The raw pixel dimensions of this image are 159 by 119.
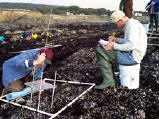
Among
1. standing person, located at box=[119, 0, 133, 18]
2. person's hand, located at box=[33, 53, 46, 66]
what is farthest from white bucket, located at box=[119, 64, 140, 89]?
standing person, located at box=[119, 0, 133, 18]

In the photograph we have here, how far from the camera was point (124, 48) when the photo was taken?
15.1ft

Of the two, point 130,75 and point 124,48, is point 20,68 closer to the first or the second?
point 124,48

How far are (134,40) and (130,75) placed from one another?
36.0 inches

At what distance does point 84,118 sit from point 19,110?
1.56 metres

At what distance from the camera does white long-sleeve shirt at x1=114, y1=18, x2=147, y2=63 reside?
4551 mm

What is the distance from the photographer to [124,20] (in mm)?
4719

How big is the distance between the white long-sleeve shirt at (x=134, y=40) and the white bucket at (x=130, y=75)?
0.27m

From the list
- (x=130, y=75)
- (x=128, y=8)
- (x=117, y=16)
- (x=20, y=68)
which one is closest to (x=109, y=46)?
(x=117, y=16)

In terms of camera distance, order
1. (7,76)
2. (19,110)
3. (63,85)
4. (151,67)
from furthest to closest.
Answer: (151,67)
(63,85)
(7,76)
(19,110)

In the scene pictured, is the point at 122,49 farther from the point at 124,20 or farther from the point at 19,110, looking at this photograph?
the point at 19,110

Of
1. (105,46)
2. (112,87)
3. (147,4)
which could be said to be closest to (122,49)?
(105,46)

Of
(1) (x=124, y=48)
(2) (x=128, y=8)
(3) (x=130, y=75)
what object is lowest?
(3) (x=130, y=75)

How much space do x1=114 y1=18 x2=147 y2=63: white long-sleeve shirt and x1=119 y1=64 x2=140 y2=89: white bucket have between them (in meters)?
0.27

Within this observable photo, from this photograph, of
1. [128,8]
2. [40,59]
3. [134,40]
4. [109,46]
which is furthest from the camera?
[128,8]
